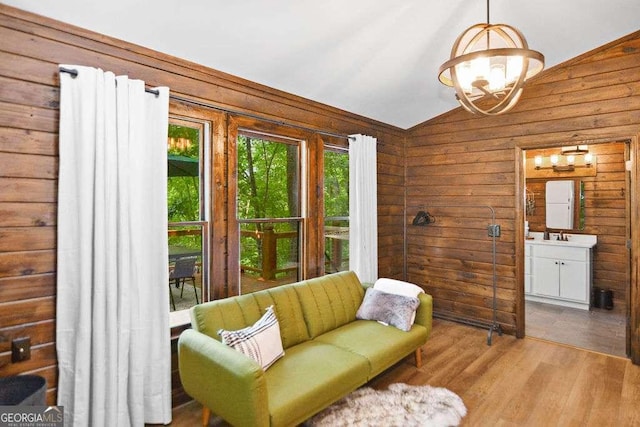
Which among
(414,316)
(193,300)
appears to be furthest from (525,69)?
(193,300)

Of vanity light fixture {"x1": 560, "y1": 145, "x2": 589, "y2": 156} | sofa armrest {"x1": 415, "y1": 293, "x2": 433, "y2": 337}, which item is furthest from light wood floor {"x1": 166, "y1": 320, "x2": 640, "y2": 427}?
vanity light fixture {"x1": 560, "y1": 145, "x2": 589, "y2": 156}

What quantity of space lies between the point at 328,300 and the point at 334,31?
210cm

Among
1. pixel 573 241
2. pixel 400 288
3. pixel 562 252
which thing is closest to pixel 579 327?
pixel 562 252

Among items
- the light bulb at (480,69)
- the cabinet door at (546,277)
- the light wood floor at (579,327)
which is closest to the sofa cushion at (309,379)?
the light bulb at (480,69)

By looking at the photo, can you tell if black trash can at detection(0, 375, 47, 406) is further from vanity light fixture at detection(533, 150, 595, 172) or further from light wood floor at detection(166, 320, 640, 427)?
vanity light fixture at detection(533, 150, 595, 172)

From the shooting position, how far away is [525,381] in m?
2.96

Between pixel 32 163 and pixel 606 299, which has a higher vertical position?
pixel 32 163

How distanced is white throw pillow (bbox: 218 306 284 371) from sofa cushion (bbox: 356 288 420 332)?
100cm

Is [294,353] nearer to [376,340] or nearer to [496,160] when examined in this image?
[376,340]

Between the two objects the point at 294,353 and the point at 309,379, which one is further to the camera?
the point at 294,353

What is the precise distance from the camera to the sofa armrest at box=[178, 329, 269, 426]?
1.88 m

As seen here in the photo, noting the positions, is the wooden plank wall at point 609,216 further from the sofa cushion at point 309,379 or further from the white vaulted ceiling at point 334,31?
the sofa cushion at point 309,379

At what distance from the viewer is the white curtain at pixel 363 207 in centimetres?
391

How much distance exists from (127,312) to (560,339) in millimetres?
4069
